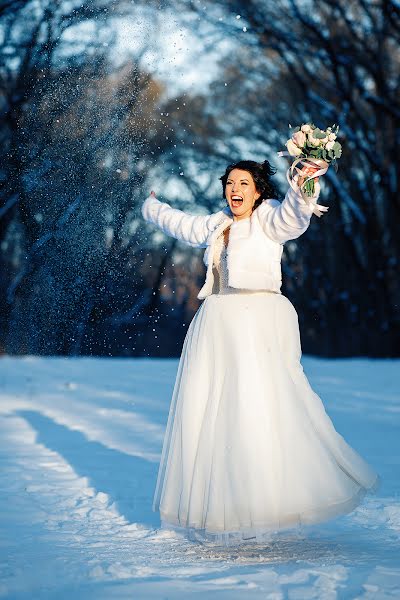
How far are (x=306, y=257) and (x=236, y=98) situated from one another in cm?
490

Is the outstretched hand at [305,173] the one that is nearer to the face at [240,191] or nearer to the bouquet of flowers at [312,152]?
the bouquet of flowers at [312,152]

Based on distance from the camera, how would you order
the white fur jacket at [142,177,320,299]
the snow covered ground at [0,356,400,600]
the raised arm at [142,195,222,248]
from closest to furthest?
the snow covered ground at [0,356,400,600]
the white fur jacket at [142,177,320,299]
the raised arm at [142,195,222,248]

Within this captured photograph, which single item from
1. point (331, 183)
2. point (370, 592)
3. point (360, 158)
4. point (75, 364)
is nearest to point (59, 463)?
point (370, 592)

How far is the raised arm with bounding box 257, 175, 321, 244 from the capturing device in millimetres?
5043

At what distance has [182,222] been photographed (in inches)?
224

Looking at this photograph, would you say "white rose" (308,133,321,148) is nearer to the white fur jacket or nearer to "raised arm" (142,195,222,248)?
the white fur jacket

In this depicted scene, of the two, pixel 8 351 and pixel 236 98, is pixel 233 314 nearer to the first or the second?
pixel 8 351

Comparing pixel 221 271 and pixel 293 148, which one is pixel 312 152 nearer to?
pixel 293 148

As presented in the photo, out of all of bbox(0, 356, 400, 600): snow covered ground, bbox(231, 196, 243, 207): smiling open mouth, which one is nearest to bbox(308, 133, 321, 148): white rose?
bbox(231, 196, 243, 207): smiling open mouth

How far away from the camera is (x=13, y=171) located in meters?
21.8

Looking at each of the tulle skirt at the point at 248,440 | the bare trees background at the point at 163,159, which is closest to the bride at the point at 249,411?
the tulle skirt at the point at 248,440

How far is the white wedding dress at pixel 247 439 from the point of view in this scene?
506cm

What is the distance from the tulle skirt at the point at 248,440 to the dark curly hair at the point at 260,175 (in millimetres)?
542

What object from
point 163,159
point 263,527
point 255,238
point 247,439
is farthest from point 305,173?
point 163,159
